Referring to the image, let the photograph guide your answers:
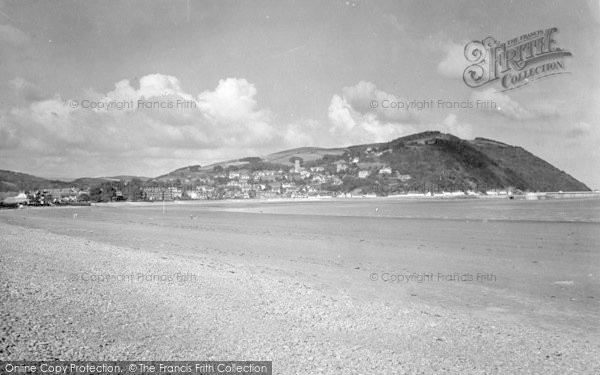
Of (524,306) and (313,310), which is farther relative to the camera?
(524,306)

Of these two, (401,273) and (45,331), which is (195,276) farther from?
(401,273)

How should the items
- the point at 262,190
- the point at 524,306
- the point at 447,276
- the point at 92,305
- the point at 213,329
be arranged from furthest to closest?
the point at 262,190 → the point at 447,276 → the point at 524,306 → the point at 92,305 → the point at 213,329

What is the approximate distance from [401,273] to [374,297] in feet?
12.3

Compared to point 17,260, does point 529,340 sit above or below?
below

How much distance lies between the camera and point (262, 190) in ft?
611

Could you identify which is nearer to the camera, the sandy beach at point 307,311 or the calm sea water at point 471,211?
the sandy beach at point 307,311

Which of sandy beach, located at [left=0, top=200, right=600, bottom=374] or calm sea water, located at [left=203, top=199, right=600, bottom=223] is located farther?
calm sea water, located at [left=203, top=199, right=600, bottom=223]

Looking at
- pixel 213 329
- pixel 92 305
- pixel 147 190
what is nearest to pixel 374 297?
pixel 213 329

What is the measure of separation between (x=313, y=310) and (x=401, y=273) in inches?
233

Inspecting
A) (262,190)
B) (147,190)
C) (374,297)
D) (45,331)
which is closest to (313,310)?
(374,297)

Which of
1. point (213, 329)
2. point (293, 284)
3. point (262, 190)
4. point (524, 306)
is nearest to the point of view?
point (213, 329)

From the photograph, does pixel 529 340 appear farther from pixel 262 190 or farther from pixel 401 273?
pixel 262 190

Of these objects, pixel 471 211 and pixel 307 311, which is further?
pixel 471 211

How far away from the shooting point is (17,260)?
11.4m
